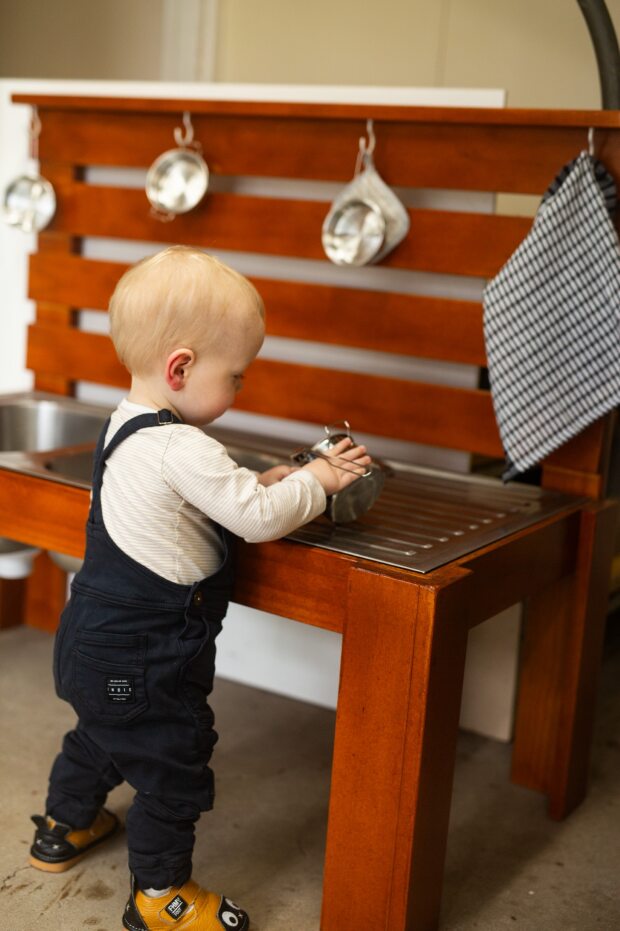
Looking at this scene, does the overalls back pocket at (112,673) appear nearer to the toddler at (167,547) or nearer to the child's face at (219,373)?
the toddler at (167,547)

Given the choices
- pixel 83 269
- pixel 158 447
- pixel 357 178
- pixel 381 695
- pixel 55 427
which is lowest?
pixel 381 695

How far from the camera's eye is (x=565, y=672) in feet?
6.14

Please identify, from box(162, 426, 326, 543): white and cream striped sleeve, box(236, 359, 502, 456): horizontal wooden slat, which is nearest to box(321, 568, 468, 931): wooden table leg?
box(162, 426, 326, 543): white and cream striped sleeve

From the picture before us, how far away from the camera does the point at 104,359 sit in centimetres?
237

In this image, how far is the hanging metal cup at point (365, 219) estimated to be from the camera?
6.30ft

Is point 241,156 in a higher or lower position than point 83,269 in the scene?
higher

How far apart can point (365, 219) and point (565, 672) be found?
0.86 meters

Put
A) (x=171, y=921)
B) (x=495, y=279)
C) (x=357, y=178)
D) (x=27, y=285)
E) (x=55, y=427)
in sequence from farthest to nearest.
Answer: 1. (x=27, y=285)
2. (x=55, y=427)
3. (x=357, y=178)
4. (x=495, y=279)
5. (x=171, y=921)

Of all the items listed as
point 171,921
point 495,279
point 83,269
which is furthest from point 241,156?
point 171,921

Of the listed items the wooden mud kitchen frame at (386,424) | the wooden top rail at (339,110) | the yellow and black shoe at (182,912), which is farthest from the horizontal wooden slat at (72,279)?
the yellow and black shoe at (182,912)

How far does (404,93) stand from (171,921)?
4.70ft

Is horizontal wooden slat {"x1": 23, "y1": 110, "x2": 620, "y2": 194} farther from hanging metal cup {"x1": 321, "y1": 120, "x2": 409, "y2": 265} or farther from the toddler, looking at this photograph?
the toddler

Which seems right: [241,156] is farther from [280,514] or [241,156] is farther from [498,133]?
[280,514]

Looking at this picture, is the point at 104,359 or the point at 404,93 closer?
the point at 404,93
